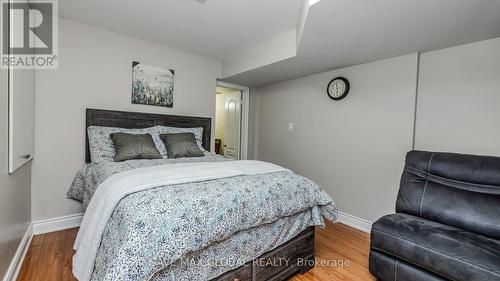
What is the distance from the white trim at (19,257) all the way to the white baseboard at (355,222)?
323 centimetres

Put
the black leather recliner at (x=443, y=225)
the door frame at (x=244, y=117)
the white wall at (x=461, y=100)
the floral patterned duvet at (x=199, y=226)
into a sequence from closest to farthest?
1. the floral patterned duvet at (x=199, y=226)
2. the black leather recliner at (x=443, y=225)
3. the white wall at (x=461, y=100)
4. the door frame at (x=244, y=117)

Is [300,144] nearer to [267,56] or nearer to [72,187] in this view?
[267,56]

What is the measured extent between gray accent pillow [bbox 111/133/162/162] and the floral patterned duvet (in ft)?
1.75

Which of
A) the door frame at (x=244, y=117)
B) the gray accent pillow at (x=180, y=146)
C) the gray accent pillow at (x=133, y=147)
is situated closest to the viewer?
the gray accent pillow at (x=133, y=147)

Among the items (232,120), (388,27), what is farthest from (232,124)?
(388,27)

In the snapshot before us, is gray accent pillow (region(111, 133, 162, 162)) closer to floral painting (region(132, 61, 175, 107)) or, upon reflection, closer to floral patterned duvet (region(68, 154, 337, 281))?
floral patterned duvet (region(68, 154, 337, 281))

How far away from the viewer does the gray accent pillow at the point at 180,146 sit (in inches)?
104

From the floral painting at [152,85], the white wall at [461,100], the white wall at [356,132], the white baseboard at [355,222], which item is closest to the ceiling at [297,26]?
the white wall at [461,100]

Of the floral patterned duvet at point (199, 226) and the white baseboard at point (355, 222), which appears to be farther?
the white baseboard at point (355, 222)

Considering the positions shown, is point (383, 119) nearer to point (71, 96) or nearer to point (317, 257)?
point (317, 257)

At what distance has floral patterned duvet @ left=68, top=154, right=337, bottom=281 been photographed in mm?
1005

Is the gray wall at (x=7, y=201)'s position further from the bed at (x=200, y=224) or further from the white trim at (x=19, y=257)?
the bed at (x=200, y=224)

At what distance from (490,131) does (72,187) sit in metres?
4.12

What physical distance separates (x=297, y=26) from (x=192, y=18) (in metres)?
1.11
